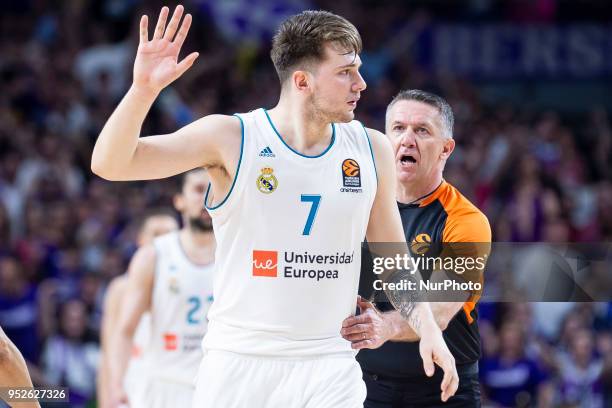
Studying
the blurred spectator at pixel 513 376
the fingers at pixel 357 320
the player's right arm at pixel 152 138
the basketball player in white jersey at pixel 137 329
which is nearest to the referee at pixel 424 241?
the fingers at pixel 357 320

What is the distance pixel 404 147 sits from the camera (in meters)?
6.49

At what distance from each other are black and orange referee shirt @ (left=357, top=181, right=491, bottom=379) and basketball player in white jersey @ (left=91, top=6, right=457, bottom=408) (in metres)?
0.83

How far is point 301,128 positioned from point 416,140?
1.44 meters

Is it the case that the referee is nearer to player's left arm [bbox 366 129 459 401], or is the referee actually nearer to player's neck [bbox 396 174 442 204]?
player's neck [bbox 396 174 442 204]

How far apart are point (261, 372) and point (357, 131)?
4.28ft

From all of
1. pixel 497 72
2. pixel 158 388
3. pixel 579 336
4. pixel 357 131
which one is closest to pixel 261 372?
pixel 357 131

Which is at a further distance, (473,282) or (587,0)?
(587,0)

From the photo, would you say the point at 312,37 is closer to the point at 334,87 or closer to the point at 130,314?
the point at 334,87

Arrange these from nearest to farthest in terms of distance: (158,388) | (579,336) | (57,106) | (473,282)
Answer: (473,282)
(158,388)
(579,336)
(57,106)

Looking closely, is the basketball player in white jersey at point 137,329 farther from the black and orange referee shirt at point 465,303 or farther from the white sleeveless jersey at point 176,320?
the black and orange referee shirt at point 465,303

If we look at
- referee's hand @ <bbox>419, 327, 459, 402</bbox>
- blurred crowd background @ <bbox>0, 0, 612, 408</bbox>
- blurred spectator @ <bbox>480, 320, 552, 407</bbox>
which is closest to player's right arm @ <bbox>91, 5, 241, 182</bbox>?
referee's hand @ <bbox>419, 327, 459, 402</bbox>

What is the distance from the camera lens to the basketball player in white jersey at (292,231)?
5020mm

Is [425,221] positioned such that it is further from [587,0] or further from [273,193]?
[587,0]

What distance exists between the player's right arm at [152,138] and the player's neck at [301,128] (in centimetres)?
37
